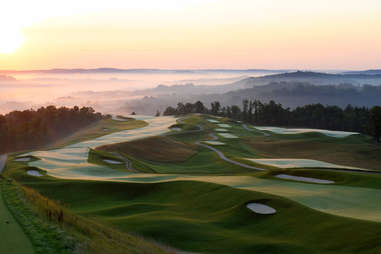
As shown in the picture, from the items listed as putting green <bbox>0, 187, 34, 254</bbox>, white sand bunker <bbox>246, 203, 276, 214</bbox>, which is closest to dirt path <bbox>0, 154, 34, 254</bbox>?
putting green <bbox>0, 187, 34, 254</bbox>

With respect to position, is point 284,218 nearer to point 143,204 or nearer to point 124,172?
point 143,204

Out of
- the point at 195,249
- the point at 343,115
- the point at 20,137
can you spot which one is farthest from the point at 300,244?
the point at 343,115

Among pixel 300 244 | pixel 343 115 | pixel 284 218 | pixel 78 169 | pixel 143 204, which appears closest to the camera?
pixel 300 244

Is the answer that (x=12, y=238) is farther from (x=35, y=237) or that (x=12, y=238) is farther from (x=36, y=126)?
(x=36, y=126)

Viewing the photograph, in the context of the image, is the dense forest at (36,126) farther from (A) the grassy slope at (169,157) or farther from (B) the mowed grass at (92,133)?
(A) the grassy slope at (169,157)

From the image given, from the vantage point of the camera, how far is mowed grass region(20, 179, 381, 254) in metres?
24.2

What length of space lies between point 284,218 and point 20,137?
120 m

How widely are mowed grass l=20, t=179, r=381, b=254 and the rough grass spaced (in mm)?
34112

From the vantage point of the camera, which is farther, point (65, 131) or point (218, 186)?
point (65, 131)

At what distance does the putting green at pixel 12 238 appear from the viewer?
13.5 metres

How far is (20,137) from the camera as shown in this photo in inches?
5138

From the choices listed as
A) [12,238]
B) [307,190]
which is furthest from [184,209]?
[12,238]

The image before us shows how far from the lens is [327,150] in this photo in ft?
319

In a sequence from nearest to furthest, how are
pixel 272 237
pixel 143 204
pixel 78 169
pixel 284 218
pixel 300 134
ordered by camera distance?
pixel 272 237 → pixel 284 218 → pixel 143 204 → pixel 78 169 → pixel 300 134
